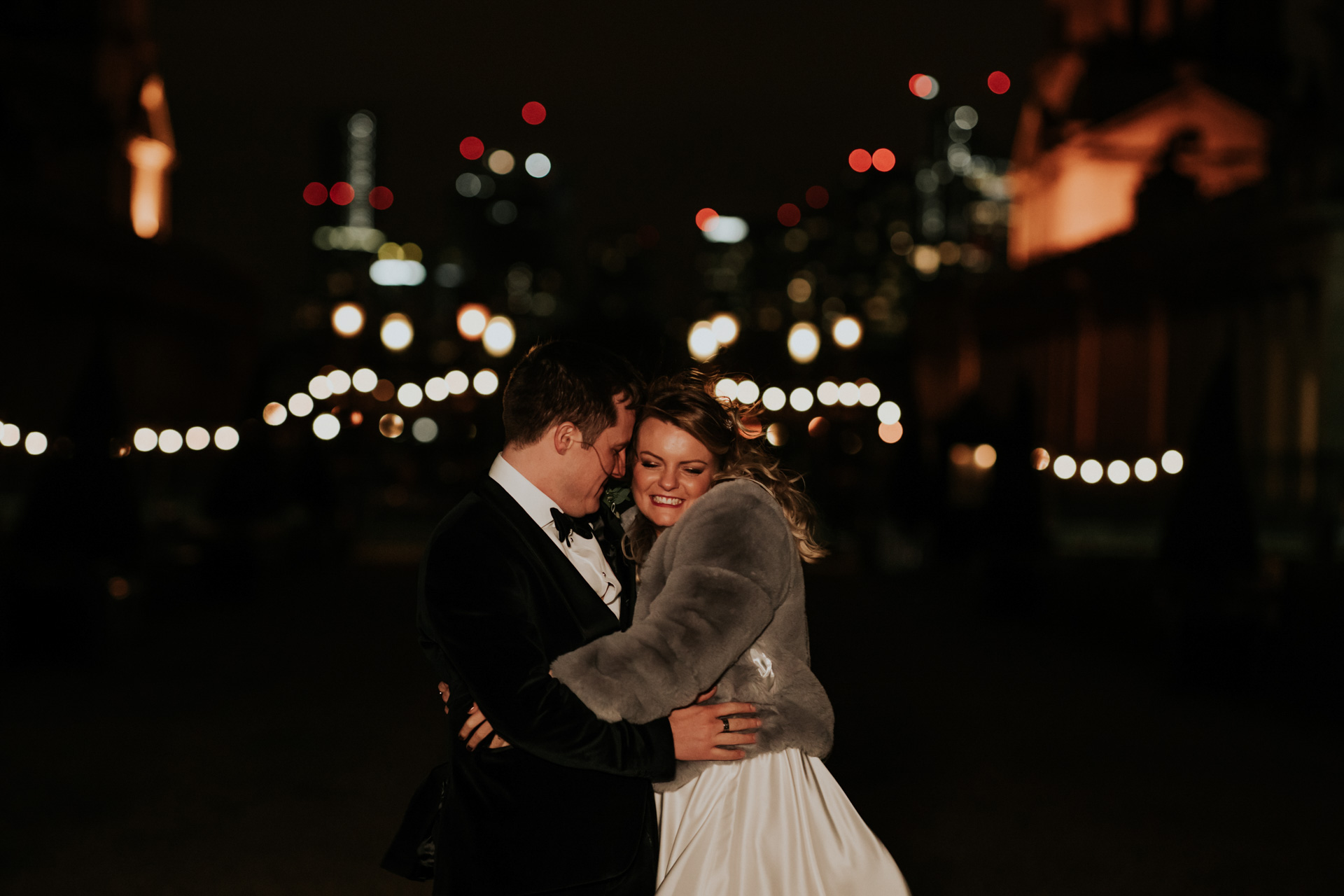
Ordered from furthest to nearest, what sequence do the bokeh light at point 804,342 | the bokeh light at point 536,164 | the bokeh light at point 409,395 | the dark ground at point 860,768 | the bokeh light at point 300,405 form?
the bokeh light at point 536,164 < the bokeh light at point 300,405 < the bokeh light at point 409,395 < the bokeh light at point 804,342 < the dark ground at point 860,768

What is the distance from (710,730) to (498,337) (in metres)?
13.5

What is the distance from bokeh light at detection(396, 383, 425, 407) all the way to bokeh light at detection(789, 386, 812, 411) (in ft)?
16.3

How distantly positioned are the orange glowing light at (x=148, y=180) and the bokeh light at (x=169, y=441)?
29.3 m

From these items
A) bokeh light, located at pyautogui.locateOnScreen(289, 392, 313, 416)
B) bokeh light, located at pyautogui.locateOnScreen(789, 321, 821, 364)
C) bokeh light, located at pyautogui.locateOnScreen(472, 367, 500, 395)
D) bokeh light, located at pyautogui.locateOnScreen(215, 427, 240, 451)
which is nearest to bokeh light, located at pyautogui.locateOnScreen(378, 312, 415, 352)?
bokeh light, located at pyautogui.locateOnScreen(472, 367, 500, 395)

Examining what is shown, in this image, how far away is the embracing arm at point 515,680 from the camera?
8.80 ft

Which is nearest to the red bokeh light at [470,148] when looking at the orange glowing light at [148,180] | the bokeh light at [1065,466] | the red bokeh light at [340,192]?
the red bokeh light at [340,192]

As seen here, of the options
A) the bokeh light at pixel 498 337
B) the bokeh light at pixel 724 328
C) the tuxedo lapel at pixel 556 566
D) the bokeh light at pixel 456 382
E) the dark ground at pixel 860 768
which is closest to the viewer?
the tuxedo lapel at pixel 556 566

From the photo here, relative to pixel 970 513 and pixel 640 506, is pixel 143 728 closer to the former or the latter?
pixel 640 506

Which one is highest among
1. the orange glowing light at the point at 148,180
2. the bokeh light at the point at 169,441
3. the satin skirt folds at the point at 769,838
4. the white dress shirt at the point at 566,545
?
the orange glowing light at the point at 148,180

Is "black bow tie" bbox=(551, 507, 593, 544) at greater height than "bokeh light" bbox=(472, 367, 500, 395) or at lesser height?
lesser

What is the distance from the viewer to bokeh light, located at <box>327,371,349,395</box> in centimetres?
1506

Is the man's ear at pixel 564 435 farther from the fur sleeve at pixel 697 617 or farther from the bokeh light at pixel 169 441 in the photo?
the bokeh light at pixel 169 441

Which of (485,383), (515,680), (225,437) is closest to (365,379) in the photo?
(485,383)

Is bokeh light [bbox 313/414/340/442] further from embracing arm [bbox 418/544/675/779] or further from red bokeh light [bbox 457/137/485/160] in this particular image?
embracing arm [bbox 418/544/675/779]
